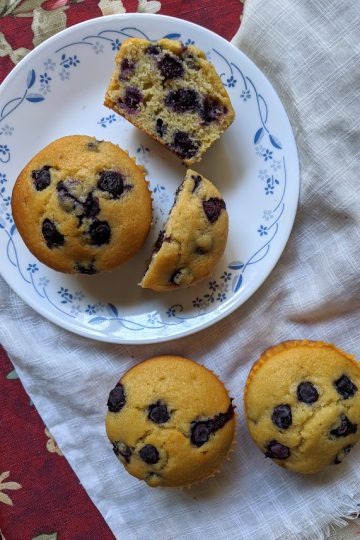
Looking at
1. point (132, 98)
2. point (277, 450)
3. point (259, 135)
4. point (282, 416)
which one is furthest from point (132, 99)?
point (277, 450)

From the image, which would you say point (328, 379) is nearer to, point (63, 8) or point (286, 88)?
point (286, 88)

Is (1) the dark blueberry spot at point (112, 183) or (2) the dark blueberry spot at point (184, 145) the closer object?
(1) the dark blueberry spot at point (112, 183)

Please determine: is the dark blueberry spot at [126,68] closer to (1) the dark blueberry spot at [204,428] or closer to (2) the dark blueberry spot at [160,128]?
(2) the dark blueberry spot at [160,128]

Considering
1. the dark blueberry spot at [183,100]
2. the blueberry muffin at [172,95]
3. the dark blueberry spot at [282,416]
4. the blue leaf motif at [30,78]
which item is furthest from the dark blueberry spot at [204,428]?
the blue leaf motif at [30,78]

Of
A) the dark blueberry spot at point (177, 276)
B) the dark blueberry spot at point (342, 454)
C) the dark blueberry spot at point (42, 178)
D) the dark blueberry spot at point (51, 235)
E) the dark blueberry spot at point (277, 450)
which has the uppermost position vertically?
the dark blueberry spot at point (42, 178)

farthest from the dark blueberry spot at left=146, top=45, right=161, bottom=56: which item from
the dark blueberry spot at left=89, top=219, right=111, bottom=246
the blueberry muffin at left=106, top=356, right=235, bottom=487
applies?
the blueberry muffin at left=106, top=356, right=235, bottom=487

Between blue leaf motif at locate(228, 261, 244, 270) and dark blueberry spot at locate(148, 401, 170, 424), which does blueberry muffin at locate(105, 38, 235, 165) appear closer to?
blue leaf motif at locate(228, 261, 244, 270)
